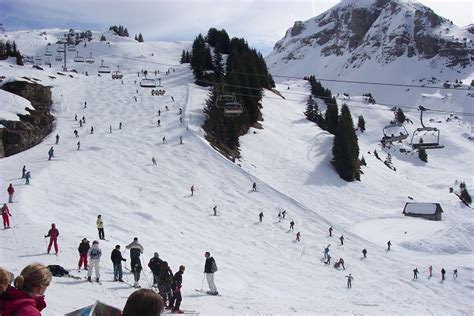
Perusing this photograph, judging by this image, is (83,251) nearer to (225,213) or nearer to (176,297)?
(176,297)

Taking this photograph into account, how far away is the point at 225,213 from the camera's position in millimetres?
35812

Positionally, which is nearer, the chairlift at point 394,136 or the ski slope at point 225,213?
the ski slope at point 225,213

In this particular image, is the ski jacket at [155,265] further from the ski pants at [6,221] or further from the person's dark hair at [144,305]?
the person's dark hair at [144,305]

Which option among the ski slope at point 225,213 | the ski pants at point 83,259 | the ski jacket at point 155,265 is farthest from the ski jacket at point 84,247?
the ski jacket at point 155,265

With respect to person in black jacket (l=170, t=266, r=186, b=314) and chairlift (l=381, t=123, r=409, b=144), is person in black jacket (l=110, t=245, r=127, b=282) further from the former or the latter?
chairlift (l=381, t=123, r=409, b=144)

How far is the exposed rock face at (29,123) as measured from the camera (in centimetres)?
4212

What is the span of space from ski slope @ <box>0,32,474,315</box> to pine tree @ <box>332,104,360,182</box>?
4.37ft

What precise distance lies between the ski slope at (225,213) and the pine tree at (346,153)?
1.33 metres

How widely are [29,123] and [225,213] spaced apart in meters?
23.3

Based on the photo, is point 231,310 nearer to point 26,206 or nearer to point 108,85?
point 26,206

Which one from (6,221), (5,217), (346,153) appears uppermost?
(5,217)

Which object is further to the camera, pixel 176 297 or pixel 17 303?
pixel 176 297

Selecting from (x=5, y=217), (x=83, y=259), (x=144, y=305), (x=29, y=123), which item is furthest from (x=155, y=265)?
(x=29, y=123)

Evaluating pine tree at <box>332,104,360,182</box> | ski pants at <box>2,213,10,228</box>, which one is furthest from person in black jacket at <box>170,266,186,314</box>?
pine tree at <box>332,104,360,182</box>
